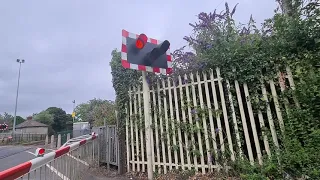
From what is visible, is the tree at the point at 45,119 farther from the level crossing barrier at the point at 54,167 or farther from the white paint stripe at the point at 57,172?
the white paint stripe at the point at 57,172

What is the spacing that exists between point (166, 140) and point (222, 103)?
1410 millimetres

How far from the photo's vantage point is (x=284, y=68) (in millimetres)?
3273

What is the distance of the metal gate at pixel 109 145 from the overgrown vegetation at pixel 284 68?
78.4 inches

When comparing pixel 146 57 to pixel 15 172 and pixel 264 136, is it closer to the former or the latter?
pixel 264 136

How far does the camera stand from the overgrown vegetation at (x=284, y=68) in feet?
9.00

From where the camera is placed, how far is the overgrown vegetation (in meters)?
2.74

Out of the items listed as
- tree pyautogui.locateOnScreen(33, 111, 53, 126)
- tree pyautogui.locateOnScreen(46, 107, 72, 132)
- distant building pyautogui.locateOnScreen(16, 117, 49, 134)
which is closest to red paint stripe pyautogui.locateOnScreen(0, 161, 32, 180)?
distant building pyautogui.locateOnScreen(16, 117, 49, 134)

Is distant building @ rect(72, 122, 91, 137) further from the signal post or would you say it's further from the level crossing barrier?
the level crossing barrier

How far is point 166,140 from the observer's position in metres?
4.02

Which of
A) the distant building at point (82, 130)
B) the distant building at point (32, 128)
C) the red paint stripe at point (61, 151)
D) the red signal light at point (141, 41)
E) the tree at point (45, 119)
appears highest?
the tree at point (45, 119)

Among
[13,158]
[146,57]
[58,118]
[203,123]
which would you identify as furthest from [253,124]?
[58,118]

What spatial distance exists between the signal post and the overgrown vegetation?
1.77ft

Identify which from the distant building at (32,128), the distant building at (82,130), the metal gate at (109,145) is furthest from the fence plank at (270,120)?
the distant building at (32,128)

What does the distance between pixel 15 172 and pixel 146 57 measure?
293 cm
